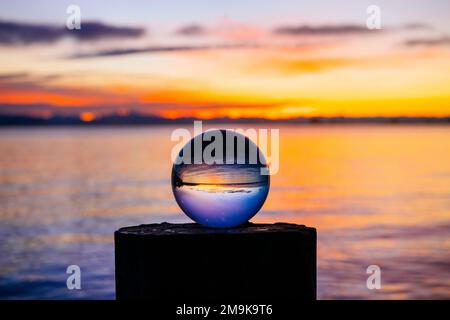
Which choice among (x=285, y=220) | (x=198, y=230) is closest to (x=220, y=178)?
(x=198, y=230)

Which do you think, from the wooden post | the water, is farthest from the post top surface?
the water

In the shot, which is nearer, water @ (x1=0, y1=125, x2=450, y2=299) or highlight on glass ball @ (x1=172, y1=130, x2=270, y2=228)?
highlight on glass ball @ (x1=172, y1=130, x2=270, y2=228)

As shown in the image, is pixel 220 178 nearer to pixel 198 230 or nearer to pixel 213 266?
pixel 198 230

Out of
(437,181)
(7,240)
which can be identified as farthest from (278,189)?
(7,240)

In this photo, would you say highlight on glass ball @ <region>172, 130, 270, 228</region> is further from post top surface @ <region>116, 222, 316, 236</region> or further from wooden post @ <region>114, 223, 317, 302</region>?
wooden post @ <region>114, 223, 317, 302</region>

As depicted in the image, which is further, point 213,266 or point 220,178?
point 220,178
